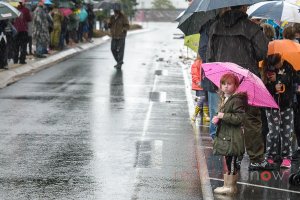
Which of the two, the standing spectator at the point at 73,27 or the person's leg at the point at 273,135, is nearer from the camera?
the person's leg at the point at 273,135

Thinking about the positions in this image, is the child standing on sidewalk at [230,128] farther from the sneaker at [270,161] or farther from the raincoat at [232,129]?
the sneaker at [270,161]

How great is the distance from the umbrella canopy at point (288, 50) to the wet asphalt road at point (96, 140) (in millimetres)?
1705

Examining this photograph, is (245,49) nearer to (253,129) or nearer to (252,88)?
(253,129)

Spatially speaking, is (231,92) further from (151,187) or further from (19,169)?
(19,169)

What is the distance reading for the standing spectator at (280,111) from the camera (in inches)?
369

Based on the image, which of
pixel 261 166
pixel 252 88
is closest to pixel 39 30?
pixel 261 166

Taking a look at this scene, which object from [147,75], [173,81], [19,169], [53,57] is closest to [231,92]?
[19,169]

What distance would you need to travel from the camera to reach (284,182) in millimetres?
8938

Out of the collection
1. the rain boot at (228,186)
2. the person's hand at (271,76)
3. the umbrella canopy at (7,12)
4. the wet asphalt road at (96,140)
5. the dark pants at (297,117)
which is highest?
the umbrella canopy at (7,12)

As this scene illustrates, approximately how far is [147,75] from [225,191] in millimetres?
14613

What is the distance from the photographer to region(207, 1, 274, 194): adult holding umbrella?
30.5ft

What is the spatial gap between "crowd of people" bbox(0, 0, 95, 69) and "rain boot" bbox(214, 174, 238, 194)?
43.2 ft

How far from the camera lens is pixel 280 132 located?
9742 mm

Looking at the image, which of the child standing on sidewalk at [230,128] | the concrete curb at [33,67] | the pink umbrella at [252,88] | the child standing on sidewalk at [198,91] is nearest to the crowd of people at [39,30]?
the concrete curb at [33,67]
